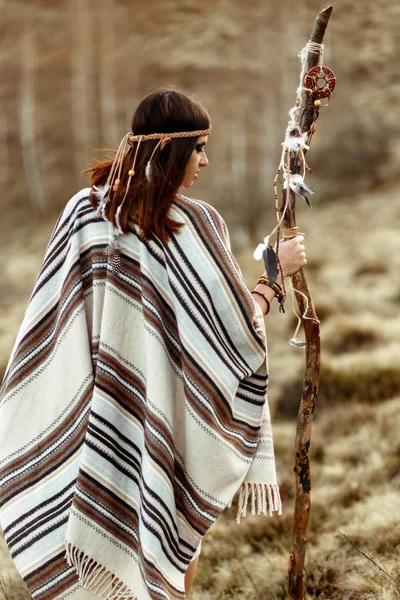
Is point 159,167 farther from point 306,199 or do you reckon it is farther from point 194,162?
point 306,199

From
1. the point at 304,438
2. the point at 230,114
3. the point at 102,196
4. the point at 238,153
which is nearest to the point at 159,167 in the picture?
the point at 102,196

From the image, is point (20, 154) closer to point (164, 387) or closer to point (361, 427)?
point (361, 427)

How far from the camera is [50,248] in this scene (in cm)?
277

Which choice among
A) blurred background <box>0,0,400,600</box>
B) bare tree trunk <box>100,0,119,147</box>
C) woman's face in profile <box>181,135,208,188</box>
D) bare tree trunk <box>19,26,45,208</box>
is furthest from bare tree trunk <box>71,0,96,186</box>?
woman's face in profile <box>181,135,208,188</box>

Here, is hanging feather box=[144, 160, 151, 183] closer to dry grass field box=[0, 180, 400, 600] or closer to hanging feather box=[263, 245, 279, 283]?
hanging feather box=[263, 245, 279, 283]

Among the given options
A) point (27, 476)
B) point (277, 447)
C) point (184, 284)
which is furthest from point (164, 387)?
point (277, 447)

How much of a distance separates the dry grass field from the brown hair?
67.8 inches

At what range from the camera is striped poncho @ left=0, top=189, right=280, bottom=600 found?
104 inches

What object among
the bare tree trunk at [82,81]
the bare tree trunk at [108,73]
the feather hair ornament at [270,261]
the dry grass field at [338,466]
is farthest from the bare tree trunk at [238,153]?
the feather hair ornament at [270,261]

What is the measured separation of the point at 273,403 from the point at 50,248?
5.29 m

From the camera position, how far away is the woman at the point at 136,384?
2631 millimetres

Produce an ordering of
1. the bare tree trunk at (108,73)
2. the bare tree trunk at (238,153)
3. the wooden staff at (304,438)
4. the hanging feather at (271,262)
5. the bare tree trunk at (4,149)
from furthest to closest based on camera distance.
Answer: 1. the bare tree trunk at (108,73)
2. the bare tree trunk at (4,149)
3. the bare tree trunk at (238,153)
4. the wooden staff at (304,438)
5. the hanging feather at (271,262)

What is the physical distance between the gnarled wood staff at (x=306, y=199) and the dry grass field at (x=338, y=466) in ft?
1.99

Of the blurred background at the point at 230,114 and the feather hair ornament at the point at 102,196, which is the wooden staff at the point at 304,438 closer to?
the feather hair ornament at the point at 102,196
